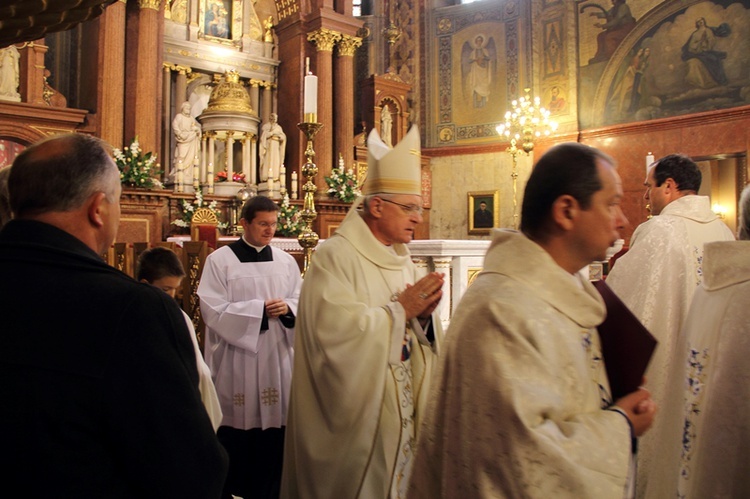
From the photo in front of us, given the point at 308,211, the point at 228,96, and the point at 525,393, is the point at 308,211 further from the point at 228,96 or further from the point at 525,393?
the point at 228,96

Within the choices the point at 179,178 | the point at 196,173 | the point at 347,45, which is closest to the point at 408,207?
the point at 179,178

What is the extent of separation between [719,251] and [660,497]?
1433 mm

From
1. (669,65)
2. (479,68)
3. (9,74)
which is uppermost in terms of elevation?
(479,68)

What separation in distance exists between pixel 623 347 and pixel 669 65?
1279 centimetres

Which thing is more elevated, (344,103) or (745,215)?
(344,103)

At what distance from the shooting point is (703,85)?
12125 millimetres

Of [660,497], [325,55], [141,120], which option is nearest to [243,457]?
[660,497]

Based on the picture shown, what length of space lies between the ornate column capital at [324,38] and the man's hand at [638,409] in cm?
1325

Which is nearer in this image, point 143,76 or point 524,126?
point 143,76

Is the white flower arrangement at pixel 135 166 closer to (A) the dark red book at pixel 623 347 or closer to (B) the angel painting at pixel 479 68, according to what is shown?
(B) the angel painting at pixel 479 68

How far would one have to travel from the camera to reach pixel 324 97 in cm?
1376

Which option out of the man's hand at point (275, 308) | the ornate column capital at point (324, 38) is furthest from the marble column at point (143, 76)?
the man's hand at point (275, 308)

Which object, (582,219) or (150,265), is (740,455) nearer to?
(582,219)

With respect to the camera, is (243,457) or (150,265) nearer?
(150,265)
